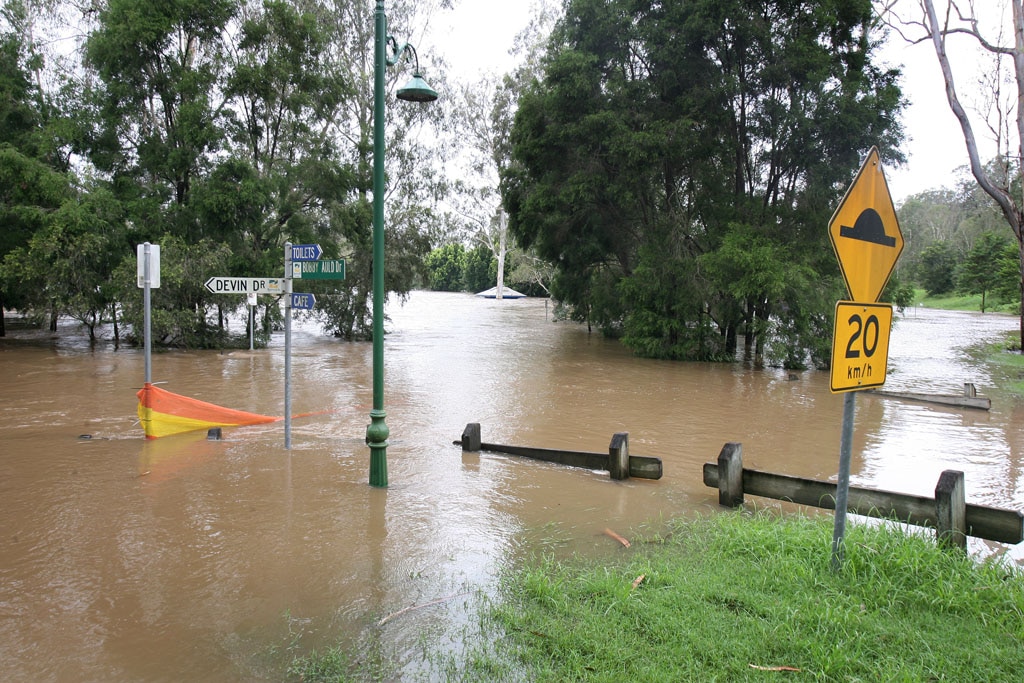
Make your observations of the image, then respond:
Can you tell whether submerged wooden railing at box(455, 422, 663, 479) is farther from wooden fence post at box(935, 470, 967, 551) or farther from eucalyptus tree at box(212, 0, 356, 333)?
eucalyptus tree at box(212, 0, 356, 333)

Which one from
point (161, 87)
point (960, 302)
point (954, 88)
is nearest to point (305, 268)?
point (161, 87)

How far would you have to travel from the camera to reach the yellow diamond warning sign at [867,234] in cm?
422

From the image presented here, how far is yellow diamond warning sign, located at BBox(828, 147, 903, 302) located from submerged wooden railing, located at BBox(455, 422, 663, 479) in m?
3.91

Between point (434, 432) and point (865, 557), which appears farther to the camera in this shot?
point (434, 432)

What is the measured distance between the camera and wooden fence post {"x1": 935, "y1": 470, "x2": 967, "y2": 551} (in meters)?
5.13

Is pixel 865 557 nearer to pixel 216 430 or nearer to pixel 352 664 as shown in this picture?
pixel 352 664

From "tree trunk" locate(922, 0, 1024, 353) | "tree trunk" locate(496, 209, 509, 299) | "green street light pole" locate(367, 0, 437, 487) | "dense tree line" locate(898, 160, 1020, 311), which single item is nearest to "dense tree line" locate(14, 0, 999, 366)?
"tree trunk" locate(922, 0, 1024, 353)

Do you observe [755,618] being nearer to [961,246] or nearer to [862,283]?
[862,283]

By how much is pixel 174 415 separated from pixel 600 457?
21.5ft

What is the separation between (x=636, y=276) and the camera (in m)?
22.6

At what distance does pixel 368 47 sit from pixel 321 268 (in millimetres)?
27444

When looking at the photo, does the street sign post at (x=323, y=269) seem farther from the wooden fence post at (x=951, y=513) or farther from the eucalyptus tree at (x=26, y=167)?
the eucalyptus tree at (x=26, y=167)

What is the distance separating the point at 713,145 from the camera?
2184cm

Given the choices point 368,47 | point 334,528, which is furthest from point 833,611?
point 368,47
